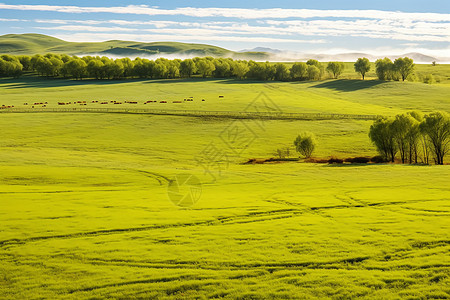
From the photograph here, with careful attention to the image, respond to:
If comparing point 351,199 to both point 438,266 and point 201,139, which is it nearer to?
point 438,266

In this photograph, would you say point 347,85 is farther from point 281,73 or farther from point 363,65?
point 281,73

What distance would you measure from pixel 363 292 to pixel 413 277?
11.4ft

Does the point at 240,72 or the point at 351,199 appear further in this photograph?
the point at 240,72

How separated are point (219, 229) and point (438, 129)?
51117 mm

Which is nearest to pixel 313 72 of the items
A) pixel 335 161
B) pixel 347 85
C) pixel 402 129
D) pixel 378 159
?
pixel 347 85

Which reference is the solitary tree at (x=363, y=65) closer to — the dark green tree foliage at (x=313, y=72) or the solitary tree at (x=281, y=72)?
the dark green tree foliage at (x=313, y=72)

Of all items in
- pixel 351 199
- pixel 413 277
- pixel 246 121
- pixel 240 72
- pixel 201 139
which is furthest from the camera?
pixel 240 72

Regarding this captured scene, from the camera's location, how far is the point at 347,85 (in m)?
176

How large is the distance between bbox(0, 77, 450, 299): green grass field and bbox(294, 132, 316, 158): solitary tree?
35.2 ft

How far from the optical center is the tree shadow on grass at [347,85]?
167 meters

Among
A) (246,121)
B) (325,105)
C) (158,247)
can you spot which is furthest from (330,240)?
(325,105)

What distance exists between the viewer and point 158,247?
25250 millimetres

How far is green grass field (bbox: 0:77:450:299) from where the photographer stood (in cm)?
2092

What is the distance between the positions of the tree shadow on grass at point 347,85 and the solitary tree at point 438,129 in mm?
102120
